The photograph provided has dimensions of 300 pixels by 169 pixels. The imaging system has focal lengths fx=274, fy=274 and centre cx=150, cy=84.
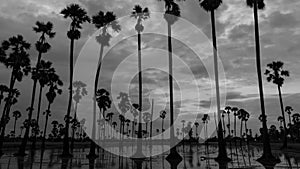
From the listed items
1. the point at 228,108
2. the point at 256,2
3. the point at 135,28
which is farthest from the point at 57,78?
the point at 228,108

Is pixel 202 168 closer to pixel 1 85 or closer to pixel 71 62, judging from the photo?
pixel 71 62

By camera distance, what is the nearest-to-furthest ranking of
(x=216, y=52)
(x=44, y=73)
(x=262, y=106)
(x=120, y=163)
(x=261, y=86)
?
1. (x=120, y=163)
2. (x=262, y=106)
3. (x=261, y=86)
4. (x=216, y=52)
5. (x=44, y=73)

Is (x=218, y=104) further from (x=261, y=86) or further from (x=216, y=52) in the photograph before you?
(x=216, y=52)

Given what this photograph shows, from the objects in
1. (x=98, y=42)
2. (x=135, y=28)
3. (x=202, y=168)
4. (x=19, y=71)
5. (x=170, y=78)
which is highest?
(x=135, y=28)

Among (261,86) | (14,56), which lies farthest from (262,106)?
(14,56)

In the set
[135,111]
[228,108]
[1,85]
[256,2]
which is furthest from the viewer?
[228,108]

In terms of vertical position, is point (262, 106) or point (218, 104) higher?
point (218, 104)

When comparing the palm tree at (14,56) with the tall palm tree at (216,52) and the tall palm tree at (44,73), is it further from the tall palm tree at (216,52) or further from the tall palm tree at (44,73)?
the tall palm tree at (216,52)

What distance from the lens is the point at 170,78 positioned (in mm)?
30750

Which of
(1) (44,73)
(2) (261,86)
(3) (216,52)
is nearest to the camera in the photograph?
(2) (261,86)

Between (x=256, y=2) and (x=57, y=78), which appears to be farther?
(x=57, y=78)

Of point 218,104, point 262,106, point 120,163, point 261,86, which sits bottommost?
point 120,163

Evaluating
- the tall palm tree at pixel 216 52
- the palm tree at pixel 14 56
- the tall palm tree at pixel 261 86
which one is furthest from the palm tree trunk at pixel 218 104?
the palm tree at pixel 14 56

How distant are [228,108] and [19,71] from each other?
78100mm
